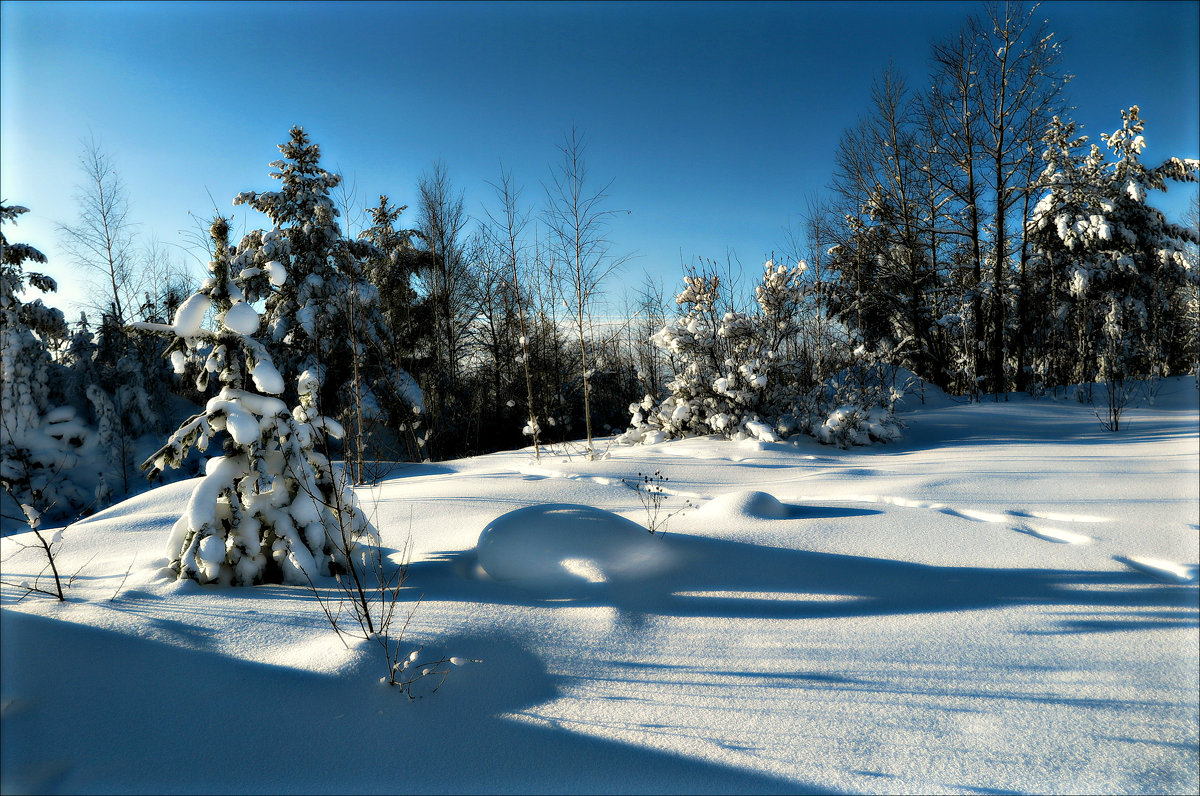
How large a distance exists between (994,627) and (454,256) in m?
15.6

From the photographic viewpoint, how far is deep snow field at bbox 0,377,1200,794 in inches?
74.0

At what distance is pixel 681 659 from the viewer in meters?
2.50

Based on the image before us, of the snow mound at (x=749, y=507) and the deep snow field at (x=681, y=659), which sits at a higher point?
the snow mound at (x=749, y=507)

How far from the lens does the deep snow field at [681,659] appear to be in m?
1.88

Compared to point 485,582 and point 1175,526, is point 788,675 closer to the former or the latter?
point 485,582

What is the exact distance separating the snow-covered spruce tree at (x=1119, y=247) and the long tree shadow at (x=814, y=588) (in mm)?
13060

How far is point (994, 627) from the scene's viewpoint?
2.59 meters

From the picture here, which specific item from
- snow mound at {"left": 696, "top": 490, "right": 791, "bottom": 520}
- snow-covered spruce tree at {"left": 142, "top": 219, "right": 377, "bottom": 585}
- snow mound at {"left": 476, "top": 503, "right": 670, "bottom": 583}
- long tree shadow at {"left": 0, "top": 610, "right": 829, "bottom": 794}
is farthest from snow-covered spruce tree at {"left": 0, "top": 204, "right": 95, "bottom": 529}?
snow mound at {"left": 696, "top": 490, "right": 791, "bottom": 520}

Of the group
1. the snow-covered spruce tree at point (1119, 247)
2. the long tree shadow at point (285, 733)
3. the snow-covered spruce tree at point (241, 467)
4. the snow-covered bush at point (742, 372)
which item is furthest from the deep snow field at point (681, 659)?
the snow-covered spruce tree at point (1119, 247)

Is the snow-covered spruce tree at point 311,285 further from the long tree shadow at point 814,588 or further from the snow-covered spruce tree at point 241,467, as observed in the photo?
the long tree shadow at point 814,588

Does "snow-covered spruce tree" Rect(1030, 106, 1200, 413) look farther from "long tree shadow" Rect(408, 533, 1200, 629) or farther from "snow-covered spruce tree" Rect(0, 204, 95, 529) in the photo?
"snow-covered spruce tree" Rect(0, 204, 95, 529)

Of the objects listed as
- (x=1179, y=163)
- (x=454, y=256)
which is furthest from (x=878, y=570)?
(x=1179, y=163)

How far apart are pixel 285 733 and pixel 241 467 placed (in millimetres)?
1852

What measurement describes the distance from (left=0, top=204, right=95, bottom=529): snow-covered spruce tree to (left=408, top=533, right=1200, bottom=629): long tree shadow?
444 inches
